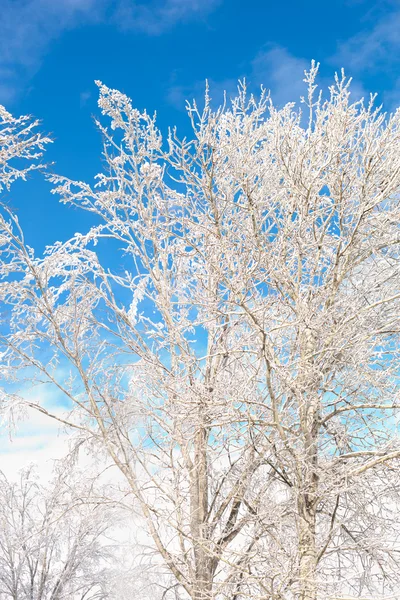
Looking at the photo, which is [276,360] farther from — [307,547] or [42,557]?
[42,557]

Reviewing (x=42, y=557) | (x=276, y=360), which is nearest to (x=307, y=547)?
(x=276, y=360)

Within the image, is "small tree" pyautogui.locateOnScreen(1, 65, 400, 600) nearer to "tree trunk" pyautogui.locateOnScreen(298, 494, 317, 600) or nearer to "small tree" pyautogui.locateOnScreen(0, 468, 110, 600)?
"tree trunk" pyautogui.locateOnScreen(298, 494, 317, 600)

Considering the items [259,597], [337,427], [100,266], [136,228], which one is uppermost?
[136,228]

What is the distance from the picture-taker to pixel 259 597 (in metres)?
4.77

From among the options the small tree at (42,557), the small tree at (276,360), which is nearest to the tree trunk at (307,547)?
the small tree at (276,360)

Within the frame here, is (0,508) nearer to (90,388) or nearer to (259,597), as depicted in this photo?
(90,388)

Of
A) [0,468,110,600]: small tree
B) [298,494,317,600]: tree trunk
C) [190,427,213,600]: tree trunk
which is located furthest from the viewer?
[0,468,110,600]: small tree

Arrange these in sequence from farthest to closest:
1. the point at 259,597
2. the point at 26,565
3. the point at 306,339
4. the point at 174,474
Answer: the point at 26,565 → the point at 174,474 → the point at 306,339 → the point at 259,597

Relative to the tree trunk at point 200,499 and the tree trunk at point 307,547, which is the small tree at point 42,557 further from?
the tree trunk at point 307,547

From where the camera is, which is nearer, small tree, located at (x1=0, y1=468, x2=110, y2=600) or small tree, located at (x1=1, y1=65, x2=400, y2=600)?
small tree, located at (x1=1, y1=65, x2=400, y2=600)

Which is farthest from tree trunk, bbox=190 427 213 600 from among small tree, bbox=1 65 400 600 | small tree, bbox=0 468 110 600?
small tree, bbox=0 468 110 600

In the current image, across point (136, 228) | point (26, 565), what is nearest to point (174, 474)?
point (136, 228)

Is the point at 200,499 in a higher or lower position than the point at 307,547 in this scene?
higher

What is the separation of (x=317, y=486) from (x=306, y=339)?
1477mm
